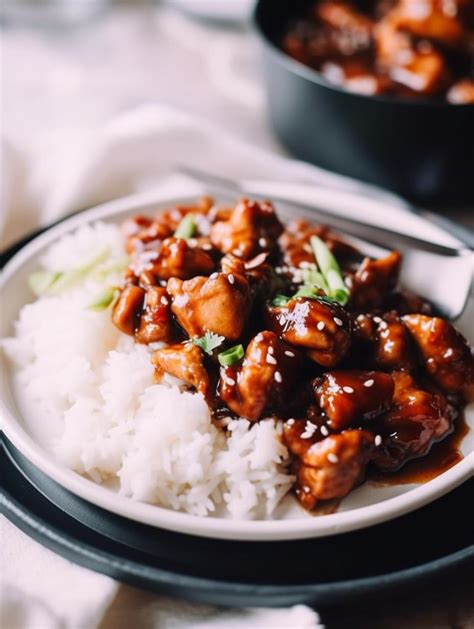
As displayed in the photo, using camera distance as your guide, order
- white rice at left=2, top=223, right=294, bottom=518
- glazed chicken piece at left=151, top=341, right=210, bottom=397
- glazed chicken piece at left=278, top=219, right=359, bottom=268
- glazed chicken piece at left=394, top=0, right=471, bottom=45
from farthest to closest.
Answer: glazed chicken piece at left=394, top=0, right=471, bottom=45 → glazed chicken piece at left=278, top=219, right=359, bottom=268 → glazed chicken piece at left=151, top=341, right=210, bottom=397 → white rice at left=2, top=223, right=294, bottom=518

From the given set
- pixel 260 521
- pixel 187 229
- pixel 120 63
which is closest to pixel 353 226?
pixel 187 229

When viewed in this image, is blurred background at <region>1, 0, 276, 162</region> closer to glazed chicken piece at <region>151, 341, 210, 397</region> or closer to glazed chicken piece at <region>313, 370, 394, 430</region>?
glazed chicken piece at <region>151, 341, 210, 397</region>

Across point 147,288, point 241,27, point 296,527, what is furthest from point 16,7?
point 296,527

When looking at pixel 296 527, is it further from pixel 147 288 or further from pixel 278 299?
pixel 147 288

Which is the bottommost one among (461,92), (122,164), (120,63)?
(120,63)

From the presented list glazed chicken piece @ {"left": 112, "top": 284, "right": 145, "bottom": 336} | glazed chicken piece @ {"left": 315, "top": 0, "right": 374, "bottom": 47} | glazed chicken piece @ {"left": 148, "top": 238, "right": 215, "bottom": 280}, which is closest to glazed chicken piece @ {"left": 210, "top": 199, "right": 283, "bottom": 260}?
glazed chicken piece @ {"left": 148, "top": 238, "right": 215, "bottom": 280}

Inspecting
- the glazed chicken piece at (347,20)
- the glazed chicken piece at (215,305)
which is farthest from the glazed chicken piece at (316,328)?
the glazed chicken piece at (347,20)

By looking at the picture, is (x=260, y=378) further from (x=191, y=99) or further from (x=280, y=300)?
(x=191, y=99)
